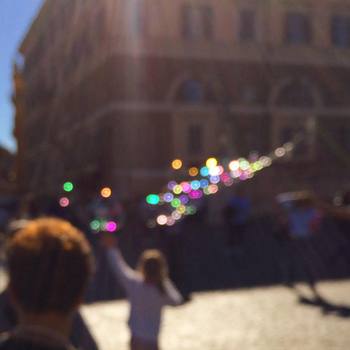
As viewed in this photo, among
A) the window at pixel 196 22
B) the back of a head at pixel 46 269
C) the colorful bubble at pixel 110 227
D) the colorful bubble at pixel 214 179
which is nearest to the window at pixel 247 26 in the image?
the window at pixel 196 22

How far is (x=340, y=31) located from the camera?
3894 centimetres

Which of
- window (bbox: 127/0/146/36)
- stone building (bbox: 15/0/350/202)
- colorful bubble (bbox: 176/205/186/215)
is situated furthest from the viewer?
window (bbox: 127/0/146/36)

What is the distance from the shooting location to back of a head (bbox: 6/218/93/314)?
2.24 m

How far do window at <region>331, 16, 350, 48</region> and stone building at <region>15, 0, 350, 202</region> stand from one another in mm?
45

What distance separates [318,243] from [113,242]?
54.9 ft

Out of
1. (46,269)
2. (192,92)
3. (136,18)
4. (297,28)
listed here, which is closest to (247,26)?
(297,28)

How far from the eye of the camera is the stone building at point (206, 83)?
35.4m

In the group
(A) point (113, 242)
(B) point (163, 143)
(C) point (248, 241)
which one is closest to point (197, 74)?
(B) point (163, 143)

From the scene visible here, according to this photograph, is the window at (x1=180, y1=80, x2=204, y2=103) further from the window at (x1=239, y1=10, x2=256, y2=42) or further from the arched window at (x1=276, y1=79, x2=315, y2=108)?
the arched window at (x1=276, y1=79, x2=315, y2=108)

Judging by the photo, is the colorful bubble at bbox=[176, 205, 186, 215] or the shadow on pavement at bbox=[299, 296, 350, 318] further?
the shadow on pavement at bbox=[299, 296, 350, 318]

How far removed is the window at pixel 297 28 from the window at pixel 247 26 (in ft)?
5.14

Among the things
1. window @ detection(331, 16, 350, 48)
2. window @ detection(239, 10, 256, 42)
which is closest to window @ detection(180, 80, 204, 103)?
window @ detection(239, 10, 256, 42)

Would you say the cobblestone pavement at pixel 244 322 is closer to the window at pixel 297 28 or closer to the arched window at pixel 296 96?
the arched window at pixel 296 96

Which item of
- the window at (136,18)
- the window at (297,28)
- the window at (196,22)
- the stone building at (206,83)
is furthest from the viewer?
the window at (297,28)
